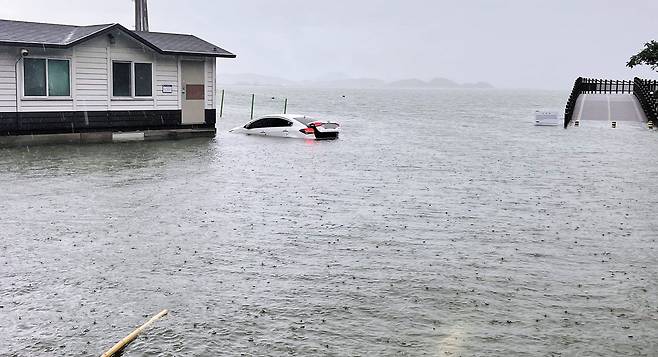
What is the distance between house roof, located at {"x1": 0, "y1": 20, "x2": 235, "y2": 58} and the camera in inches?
1164

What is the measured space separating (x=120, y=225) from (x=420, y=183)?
9.60 m

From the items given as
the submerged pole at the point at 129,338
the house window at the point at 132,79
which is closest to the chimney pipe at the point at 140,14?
the house window at the point at 132,79

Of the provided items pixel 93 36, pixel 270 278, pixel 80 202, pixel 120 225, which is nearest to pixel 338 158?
pixel 93 36

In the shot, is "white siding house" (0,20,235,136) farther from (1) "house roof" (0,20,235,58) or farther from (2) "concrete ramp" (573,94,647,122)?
(2) "concrete ramp" (573,94,647,122)

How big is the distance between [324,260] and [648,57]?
60451 millimetres

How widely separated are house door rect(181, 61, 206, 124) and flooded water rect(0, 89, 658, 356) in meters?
10.7

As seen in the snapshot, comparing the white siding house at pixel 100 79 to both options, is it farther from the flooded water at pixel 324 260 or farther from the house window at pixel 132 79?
the flooded water at pixel 324 260

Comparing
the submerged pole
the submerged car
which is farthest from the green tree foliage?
the submerged pole

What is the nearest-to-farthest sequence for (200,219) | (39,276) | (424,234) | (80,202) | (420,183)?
1. (39,276)
2. (424,234)
3. (200,219)
4. (80,202)
5. (420,183)

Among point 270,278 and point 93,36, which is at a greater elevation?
point 93,36

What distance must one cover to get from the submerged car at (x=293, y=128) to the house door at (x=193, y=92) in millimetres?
2950

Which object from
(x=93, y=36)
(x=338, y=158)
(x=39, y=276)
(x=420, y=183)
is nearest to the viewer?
(x=39, y=276)

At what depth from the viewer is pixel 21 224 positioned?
1484cm

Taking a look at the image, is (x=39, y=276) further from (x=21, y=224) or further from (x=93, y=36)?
(x=93, y=36)
